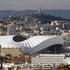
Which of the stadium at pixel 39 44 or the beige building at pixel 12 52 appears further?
the stadium at pixel 39 44

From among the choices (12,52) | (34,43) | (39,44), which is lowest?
(12,52)

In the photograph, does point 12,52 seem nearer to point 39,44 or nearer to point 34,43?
point 39,44

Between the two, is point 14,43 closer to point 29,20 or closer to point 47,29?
point 47,29

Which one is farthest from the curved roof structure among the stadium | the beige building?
the beige building

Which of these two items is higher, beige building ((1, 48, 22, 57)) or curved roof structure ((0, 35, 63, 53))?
curved roof structure ((0, 35, 63, 53))

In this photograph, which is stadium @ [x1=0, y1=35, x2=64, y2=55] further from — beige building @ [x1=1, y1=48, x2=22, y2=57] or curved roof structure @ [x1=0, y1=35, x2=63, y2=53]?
beige building @ [x1=1, y1=48, x2=22, y2=57]

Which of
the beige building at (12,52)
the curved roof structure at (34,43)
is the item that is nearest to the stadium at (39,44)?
the curved roof structure at (34,43)

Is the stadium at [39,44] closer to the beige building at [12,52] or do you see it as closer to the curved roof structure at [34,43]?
the curved roof structure at [34,43]

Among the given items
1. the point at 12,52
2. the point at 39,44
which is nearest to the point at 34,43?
the point at 39,44

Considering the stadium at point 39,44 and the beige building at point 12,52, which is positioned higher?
the stadium at point 39,44

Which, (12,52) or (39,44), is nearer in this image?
(12,52)

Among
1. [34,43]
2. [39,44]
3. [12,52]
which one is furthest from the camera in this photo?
[34,43]
